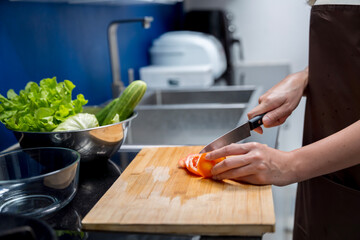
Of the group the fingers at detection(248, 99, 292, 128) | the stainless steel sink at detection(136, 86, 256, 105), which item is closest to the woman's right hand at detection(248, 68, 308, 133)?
the fingers at detection(248, 99, 292, 128)

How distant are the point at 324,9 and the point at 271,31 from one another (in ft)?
8.42

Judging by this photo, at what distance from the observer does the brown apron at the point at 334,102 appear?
3.30 ft

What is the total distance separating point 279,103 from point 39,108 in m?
0.61

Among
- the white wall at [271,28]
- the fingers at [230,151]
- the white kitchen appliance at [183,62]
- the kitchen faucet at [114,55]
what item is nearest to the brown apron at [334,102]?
the fingers at [230,151]

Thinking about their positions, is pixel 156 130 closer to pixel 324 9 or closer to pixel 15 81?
pixel 15 81

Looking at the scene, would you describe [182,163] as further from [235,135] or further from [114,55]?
[114,55]

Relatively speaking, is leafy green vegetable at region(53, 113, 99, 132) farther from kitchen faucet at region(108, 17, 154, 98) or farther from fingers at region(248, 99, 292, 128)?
kitchen faucet at region(108, 17, 154, 98)

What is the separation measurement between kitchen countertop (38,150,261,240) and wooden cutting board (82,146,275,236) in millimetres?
13

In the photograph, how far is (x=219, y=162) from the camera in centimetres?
90

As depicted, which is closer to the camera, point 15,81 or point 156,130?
point 15,81

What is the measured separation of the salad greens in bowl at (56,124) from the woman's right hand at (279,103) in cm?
36

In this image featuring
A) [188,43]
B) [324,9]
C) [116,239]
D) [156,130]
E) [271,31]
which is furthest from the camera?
[271,31]

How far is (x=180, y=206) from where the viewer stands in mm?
768

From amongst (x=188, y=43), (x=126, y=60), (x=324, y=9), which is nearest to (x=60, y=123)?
(x=324, y=9)
